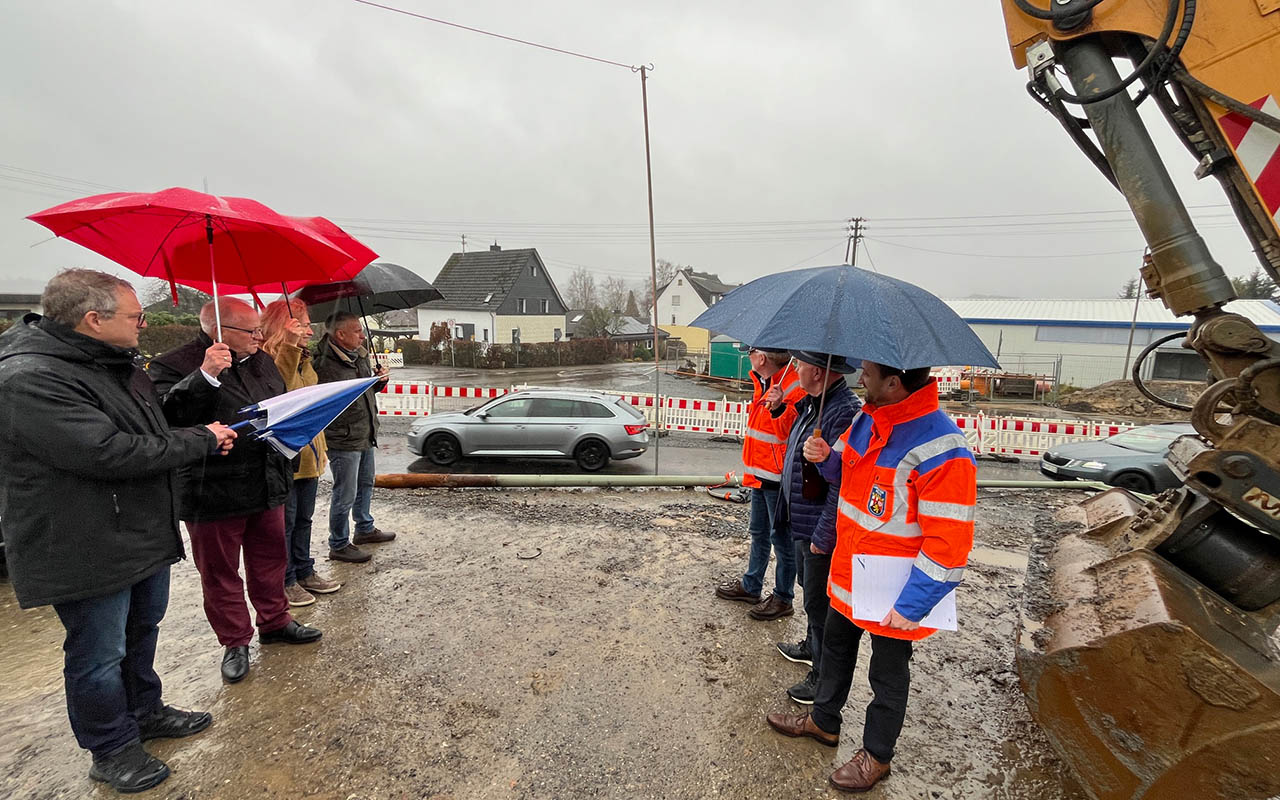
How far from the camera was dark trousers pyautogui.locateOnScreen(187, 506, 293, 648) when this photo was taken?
2846mm

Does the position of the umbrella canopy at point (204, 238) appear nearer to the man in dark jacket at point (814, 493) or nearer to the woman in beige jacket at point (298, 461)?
the woman in beige jacket at point (298, 461)

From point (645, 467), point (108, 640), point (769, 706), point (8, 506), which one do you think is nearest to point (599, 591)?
point (769, 706)

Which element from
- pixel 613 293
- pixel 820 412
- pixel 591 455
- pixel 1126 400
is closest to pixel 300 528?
pixel 820 412

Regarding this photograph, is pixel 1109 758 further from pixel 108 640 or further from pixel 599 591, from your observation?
pixel 108 640

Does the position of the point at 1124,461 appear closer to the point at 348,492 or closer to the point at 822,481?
the point at 822,481

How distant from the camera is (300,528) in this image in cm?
379

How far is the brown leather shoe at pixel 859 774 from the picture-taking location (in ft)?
7.71

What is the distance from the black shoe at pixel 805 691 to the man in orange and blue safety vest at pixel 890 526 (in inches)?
11.6

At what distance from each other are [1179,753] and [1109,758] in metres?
0.21

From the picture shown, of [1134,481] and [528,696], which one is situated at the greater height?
[528,696]

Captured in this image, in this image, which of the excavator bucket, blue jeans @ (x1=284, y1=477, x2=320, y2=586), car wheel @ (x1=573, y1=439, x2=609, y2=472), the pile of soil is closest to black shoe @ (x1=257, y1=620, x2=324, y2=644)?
blue jeans @ (x1=284, y1=477, x2=320, y2=586)

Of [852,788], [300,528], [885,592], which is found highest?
[885,592]

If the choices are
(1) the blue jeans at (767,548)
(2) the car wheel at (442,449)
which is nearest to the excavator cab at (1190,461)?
(1) the blue jeans at (767,548)

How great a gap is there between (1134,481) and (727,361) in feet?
57.3
